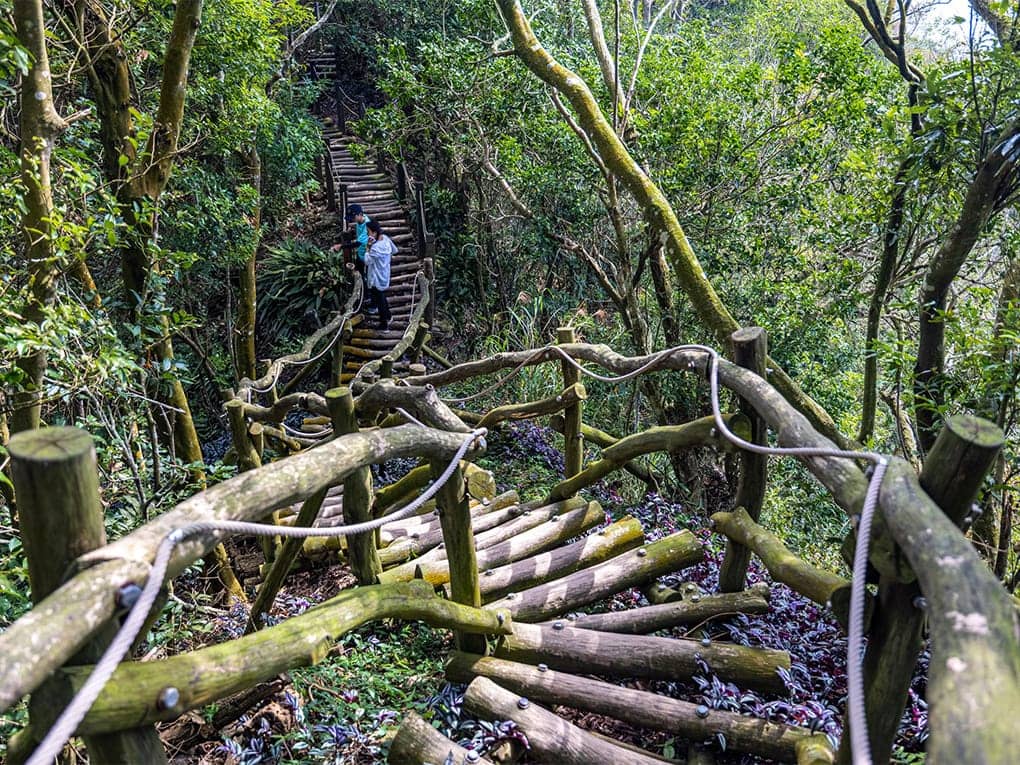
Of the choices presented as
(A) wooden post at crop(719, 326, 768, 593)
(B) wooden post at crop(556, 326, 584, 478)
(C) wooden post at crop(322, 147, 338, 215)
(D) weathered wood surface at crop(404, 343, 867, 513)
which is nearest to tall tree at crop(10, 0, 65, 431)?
(D) weathered wood surface at crop(404, 343, 867, 513)

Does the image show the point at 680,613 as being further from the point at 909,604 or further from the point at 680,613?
the point at 909,604

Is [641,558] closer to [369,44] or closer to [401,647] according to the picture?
[401,647]

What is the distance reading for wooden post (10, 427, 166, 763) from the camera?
4.64ft

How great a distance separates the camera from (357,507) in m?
3.13

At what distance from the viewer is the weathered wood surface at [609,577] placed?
11.7 feet

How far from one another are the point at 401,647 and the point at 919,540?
113 inches

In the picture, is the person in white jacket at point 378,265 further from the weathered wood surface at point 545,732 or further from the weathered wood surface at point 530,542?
the weathered wood surface at point 545,732

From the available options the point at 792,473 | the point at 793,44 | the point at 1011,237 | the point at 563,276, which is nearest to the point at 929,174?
the point at 1011,237

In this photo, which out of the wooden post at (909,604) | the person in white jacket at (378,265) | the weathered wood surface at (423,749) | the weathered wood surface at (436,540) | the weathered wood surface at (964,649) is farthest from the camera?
the person in white jacket at (378,265)

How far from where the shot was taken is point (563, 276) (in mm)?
13094

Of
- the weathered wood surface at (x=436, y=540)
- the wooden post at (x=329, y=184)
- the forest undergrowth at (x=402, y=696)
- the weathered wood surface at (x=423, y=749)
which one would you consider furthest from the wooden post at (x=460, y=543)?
the wooden post at (x=329, y=184)

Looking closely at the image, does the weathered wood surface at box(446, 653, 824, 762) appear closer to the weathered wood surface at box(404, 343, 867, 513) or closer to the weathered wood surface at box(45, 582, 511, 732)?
the weathered wood surface at box(45, 582, 511, 732)

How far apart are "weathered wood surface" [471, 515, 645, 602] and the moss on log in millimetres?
516

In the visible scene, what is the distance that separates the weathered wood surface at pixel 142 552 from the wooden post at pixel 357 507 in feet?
2.17
